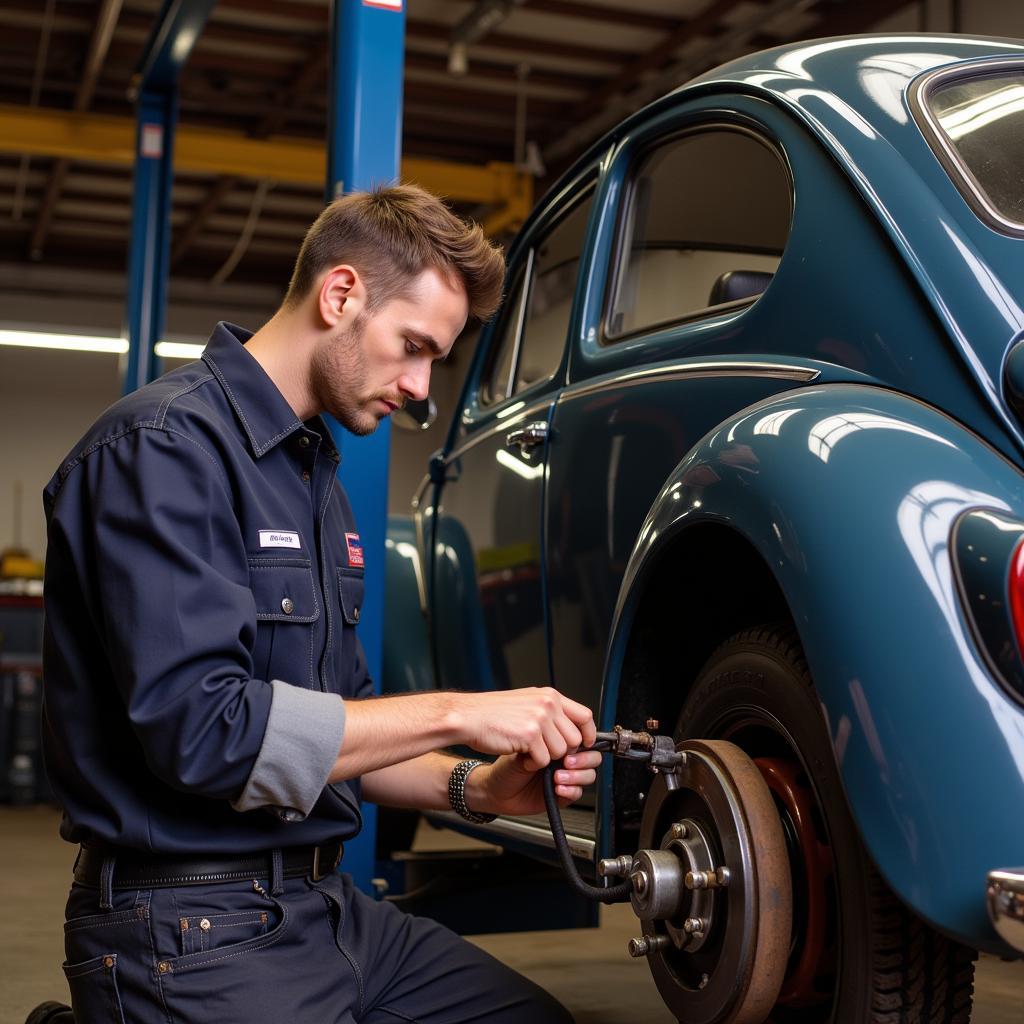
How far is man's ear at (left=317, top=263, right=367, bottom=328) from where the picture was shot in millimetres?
1952

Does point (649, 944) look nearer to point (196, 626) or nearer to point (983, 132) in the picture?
point (196, 626)

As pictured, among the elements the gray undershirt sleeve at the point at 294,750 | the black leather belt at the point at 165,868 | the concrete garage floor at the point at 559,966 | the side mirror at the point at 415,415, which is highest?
the side mirror at the point at 415,415

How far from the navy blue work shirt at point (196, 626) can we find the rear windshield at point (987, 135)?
3.40 feet

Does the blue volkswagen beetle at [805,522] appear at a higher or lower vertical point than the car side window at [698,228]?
lower

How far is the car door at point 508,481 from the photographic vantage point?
9.51ft

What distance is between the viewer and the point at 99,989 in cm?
176

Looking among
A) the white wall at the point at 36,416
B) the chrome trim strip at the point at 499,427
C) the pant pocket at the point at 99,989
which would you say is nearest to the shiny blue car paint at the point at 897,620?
the pant pocket at the point at 99,989

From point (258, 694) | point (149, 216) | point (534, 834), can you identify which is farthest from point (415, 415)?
point (149, 216)

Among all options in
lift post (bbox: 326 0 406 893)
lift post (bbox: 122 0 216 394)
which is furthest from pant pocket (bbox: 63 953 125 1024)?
lift post (bbox: 122 0 216 394)

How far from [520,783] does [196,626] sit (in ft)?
1.98

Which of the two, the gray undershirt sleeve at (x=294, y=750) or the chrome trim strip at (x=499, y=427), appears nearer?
the gray undershirt sleeve at (x=294, y=750)

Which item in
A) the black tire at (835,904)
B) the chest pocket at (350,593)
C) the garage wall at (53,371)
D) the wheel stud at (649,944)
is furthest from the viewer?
the garage wall at (53,371)

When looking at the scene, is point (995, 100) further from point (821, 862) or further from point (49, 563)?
point (49, 563)

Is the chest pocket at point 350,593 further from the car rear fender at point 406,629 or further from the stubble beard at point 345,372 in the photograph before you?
the car rear fender at point 406,629
